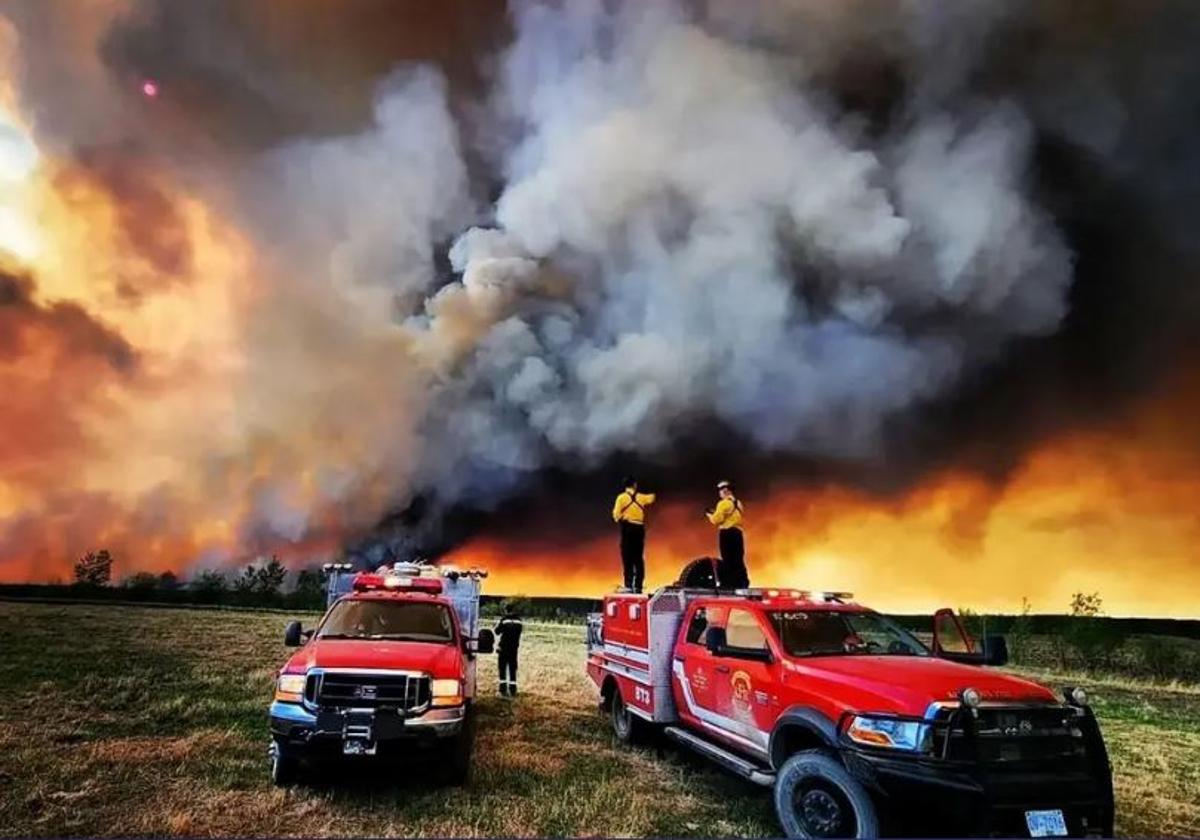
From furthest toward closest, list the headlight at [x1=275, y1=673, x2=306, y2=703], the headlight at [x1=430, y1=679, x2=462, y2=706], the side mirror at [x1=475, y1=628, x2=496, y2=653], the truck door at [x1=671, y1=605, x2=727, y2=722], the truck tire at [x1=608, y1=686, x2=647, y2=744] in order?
the truck tire at [x1=608, y1=686, x2=647, y2=744] < the side mirror at [x1=475, y1=628, x2=496, y2=653] < the truck door at [x1=671, y1=605, x2=727, y2=722] < the headlight at [x1=430, y1=679, x2=462, y2=706] < the headlight at [x1=275, y1=673, x2=306, y2=703]

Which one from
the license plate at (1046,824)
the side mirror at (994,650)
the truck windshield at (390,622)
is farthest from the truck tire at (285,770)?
the side mirror at (994,650)

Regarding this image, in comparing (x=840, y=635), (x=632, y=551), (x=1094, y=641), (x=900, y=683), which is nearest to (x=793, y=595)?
(x=840, y=635)

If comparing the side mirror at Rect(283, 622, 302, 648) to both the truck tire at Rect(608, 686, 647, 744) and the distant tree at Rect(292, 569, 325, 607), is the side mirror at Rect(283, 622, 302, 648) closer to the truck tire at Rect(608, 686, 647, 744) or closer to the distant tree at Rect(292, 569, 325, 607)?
the truck tire at Rect(608, 686, 647, 744)

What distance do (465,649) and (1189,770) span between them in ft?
28.9

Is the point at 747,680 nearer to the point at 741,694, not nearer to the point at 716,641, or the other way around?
the point at 741,694

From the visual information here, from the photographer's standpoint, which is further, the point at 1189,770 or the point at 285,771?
the point at 1189,770

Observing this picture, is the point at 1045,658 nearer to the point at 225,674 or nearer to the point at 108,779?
the point at 225,674

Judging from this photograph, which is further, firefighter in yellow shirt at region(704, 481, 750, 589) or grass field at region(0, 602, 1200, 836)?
firefighter in yellow shirt at region(704, 481, 750, 589)

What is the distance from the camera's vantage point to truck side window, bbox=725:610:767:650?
6.85m

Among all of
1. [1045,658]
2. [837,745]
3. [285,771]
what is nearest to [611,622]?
[285,771]

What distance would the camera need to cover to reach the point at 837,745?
525 cm

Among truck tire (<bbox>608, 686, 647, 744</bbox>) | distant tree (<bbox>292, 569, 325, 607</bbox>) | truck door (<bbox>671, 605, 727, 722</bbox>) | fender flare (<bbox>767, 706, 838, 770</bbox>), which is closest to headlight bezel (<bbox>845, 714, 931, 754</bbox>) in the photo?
fender flare (<bbox>767, 706, 838, 770</bbox>)

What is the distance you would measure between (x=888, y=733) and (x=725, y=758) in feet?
6.73

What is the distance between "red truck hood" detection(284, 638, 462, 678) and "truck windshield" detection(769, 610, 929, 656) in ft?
10.5
